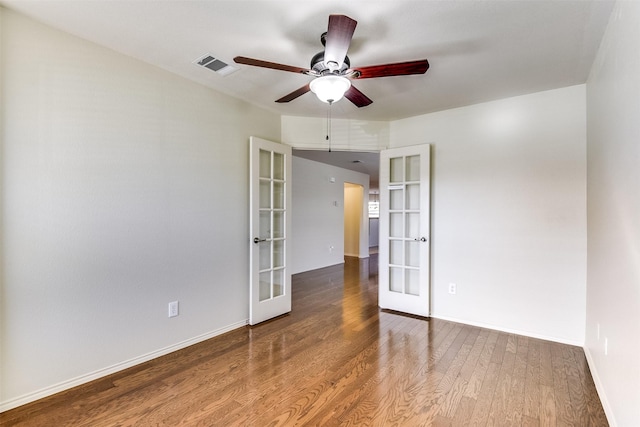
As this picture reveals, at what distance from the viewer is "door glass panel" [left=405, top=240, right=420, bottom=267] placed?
147 inches

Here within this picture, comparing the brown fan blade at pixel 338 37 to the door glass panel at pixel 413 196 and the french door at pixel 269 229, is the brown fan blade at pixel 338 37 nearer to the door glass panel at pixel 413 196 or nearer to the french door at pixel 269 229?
the french door at pixel 269 229

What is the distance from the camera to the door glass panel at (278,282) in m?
3.63

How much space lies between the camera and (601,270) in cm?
218

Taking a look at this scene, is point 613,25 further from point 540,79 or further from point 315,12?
point 315,12

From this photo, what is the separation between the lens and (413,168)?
3760mm

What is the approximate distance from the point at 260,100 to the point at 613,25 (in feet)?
9.25

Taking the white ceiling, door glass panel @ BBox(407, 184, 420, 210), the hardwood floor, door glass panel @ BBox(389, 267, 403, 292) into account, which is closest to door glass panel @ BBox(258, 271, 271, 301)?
the hardwood floor

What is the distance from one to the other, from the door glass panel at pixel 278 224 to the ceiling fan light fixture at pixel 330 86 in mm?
1929

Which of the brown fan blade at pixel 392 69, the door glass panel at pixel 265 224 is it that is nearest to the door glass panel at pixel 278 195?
the door glass panel at pixel 265 224

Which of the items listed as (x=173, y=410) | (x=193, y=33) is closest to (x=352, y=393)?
(x=173, y=410)

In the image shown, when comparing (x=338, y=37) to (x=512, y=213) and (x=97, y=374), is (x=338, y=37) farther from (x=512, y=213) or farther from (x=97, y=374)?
(x=97, y=374)

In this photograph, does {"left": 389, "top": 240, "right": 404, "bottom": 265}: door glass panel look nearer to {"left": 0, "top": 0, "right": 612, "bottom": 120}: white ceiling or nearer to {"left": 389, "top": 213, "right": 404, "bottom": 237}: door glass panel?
{"left": 389, "top": 213, "right": 404, "bottom": 237}: door glass panel

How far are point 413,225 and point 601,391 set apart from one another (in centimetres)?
216

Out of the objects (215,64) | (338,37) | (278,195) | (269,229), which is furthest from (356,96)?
(269,229)
